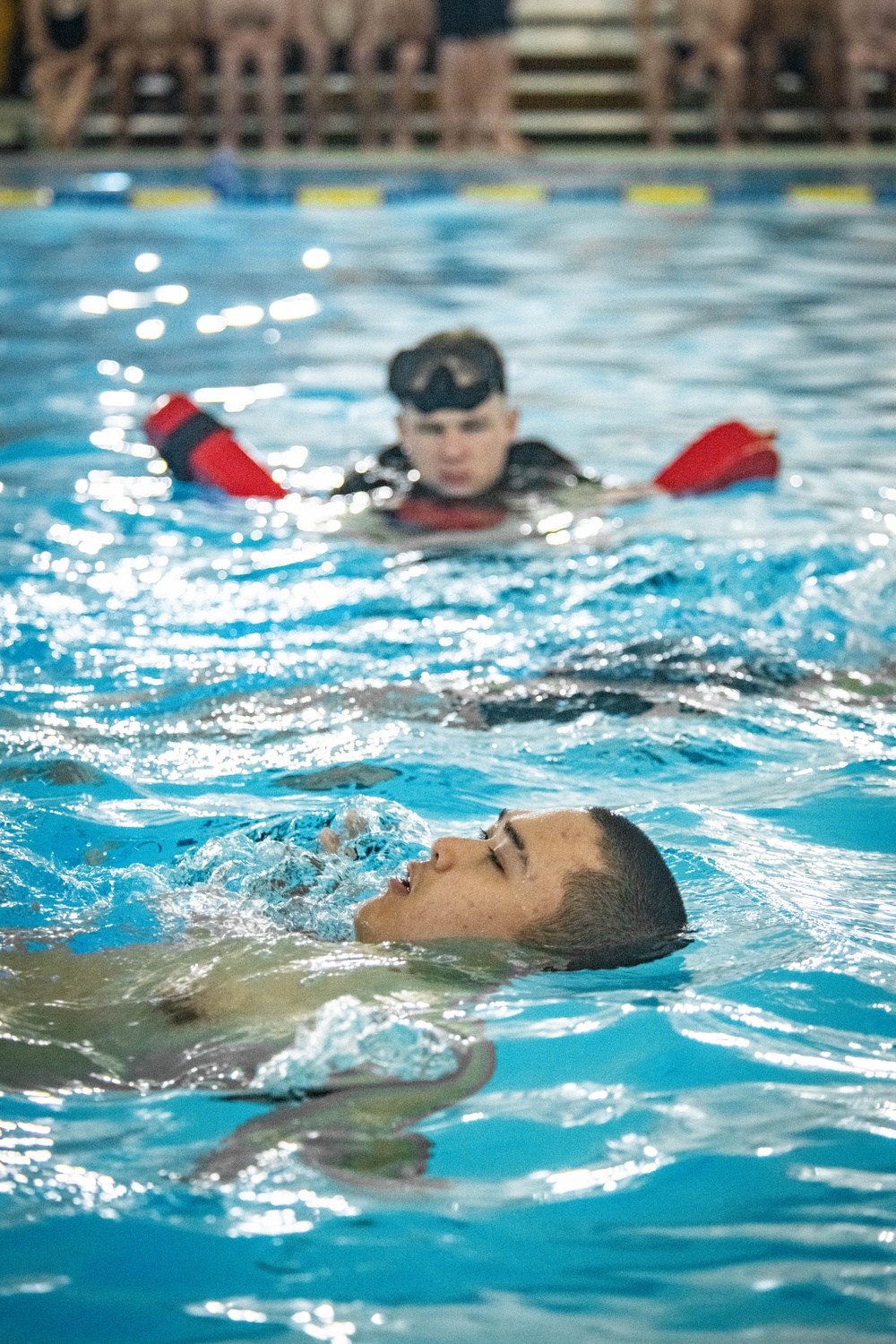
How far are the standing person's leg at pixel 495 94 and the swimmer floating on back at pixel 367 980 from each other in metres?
12.9

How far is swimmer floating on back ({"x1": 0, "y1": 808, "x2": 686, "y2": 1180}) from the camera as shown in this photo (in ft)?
7.94

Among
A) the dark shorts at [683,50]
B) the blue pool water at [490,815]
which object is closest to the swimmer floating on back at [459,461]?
the blue pool water at [490,815]

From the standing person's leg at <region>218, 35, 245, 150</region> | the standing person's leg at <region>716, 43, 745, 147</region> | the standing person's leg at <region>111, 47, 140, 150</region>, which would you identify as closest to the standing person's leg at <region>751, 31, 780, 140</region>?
the standing person's leg at <region>716, 43, 745, 147</region>

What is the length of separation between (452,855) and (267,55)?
13303 millimetres

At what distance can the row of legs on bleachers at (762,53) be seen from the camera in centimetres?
1442

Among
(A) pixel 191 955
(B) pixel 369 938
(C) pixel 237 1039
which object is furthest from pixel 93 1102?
(B) pixel 369 938

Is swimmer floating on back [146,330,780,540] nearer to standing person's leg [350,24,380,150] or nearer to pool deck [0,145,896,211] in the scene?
pool deck [0,145,896,211]

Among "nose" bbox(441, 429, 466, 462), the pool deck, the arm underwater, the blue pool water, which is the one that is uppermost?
the pool deck

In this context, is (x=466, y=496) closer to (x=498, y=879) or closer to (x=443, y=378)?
(x=443, y=378)

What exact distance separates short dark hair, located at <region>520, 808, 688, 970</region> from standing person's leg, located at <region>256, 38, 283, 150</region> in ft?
43.6

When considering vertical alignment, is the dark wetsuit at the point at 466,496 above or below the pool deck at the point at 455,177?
below

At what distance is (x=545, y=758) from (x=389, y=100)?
13.2m

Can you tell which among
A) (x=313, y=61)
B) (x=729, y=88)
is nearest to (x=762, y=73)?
(x=729, y=88)

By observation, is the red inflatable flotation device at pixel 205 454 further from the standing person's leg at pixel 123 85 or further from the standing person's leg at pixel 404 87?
the standing person's leg at pixel 123 85
